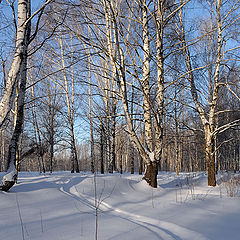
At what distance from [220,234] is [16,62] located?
464cm

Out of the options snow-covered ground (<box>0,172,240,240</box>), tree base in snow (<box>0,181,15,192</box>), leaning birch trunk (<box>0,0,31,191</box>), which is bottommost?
snow-covered ground (<box>0,172,240,240</box>)

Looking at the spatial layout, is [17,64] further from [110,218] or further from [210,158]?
[210,158]

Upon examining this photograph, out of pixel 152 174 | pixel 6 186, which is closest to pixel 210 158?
pixel 152 174

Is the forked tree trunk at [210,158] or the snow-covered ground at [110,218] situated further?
the forked tree trunk at [210,158]

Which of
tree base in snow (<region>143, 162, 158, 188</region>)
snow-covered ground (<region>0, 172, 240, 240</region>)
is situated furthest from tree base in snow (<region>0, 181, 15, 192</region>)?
tree base in snow (<region>143, 162, 158, 188</region>)

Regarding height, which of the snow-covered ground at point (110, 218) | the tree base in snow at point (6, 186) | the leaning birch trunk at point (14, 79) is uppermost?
the leaning birch trunk at point (14, 79)

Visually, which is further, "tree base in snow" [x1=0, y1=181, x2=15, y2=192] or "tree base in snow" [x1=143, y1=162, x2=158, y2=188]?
"tree base in snow" [x1=143, y1=162, x2=158, y2=188]

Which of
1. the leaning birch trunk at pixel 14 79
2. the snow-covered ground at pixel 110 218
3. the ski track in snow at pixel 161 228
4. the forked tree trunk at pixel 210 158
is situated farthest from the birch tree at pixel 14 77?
the forked tree trunk at pixel 210 158

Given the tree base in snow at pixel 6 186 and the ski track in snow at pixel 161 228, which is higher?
the tree base in snow at pixel 6 186

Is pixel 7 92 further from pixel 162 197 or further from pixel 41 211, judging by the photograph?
pixel 162 197

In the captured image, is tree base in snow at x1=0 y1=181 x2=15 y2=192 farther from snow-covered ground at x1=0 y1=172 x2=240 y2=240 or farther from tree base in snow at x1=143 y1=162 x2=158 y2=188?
tree base in snow at x1=143 y1=162 x2=158 y2=188

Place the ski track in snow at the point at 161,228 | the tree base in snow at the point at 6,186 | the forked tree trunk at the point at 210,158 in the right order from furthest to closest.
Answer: the forked tree trunk at the point at 210,158 → the tree base in snow at the point at 6,186 → the ski track in snow at the point at 161,228

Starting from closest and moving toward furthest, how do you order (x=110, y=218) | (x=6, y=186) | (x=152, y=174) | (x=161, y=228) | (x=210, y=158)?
(x=161, y=228) < (x=110, y=218) < (x=6, y=186) < (x=152, y=174) < (x=210, y=158)

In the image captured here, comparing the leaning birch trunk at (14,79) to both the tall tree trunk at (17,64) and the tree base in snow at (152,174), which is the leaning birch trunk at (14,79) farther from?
the tree base in snow at (152,174)
